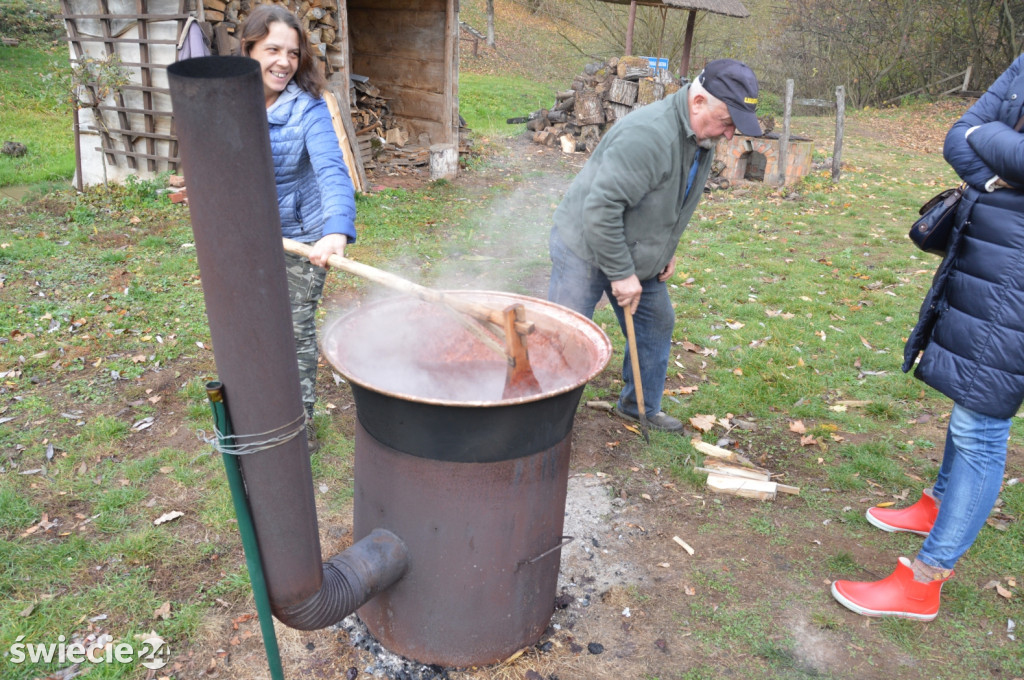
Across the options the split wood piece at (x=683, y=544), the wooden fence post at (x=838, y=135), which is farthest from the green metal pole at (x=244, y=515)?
the wooden fence post at (x=838, y=135)

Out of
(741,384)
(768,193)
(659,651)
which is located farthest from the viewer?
(768,193)

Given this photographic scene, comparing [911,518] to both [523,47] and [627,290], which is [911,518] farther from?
[523,47]

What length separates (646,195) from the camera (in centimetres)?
332

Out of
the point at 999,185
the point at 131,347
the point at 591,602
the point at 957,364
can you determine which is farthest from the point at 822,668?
the point at 131,347

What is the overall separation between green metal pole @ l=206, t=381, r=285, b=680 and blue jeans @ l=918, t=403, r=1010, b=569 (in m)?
2.51

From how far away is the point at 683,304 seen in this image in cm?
611

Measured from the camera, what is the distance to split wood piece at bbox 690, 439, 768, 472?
13.0 feet

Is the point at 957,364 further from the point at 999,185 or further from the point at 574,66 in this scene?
the point at 574,66

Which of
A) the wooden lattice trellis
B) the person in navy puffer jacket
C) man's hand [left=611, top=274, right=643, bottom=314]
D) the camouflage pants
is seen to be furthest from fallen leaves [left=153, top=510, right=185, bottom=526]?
the wooden lattice trellis

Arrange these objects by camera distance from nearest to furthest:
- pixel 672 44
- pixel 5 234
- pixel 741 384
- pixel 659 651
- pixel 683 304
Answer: pixel 659 651
pixel 741 384
pixel 683 304
pixel 5 234
pixel 672 44

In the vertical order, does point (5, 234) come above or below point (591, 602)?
above

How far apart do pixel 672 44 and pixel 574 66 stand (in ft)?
17.2

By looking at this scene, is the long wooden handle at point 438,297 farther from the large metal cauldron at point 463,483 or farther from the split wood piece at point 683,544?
the split wood piece at point 683,544

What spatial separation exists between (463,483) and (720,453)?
7.45 feet
